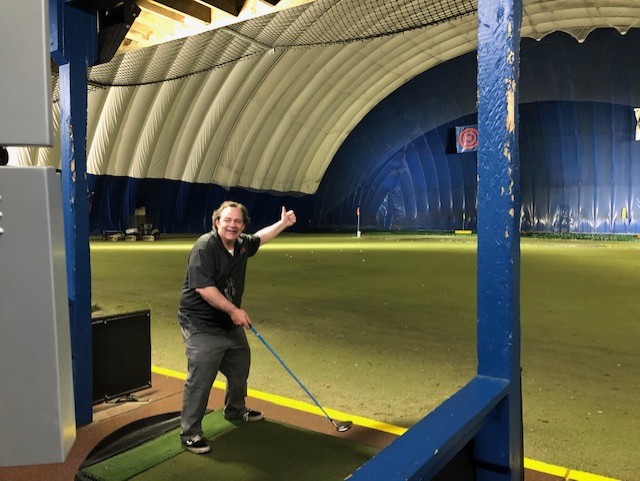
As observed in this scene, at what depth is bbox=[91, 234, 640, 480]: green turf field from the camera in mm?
3744

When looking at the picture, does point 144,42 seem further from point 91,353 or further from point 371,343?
point 371,343

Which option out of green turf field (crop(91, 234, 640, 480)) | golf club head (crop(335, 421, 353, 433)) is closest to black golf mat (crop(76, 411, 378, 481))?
golf club head (crop(335, 421, 353, 433))

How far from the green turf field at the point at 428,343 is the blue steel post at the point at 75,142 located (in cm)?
169

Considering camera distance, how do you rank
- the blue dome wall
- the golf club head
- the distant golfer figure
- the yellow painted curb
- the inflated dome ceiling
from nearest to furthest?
Result: the yellow painted curb → the distant golfer figure → the golf club head → the inflated dome ceiling → the blue dome wall

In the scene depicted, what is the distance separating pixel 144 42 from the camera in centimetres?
414

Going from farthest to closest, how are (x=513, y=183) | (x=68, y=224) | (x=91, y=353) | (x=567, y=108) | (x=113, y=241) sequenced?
(x=567, y=108), (x=113, y=241), (x=91, y=353), (x=68, y=224), (x=513, y=183)

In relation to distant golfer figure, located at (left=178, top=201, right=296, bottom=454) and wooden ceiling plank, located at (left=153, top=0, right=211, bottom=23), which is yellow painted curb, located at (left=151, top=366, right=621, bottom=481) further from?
wooden ceiling plank, located at (left=153, top=0, right=211, bottom=23)

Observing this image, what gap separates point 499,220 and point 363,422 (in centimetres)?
211

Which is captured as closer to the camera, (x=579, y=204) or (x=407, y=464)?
(x=407, y=464)

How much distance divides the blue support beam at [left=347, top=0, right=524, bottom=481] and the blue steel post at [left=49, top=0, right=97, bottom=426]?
244cm

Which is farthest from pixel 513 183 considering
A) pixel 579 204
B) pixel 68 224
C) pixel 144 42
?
pixel 579 204

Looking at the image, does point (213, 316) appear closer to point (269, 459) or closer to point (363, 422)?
point (269, 459)

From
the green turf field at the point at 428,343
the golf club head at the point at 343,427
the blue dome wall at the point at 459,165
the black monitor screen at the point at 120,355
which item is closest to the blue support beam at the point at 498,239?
the green turf field at the point at 428,343

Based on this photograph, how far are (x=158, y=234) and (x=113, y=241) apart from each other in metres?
2.43
